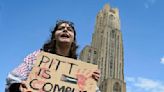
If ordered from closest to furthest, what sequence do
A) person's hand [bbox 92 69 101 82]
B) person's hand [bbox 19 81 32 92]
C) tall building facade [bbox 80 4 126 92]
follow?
person's hand [bbox 19 81 32 92], person's hand [bbox 92 69 101 82], tall building facade [bbox 80 4 126 92]

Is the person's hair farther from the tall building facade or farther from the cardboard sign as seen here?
the tall building facade

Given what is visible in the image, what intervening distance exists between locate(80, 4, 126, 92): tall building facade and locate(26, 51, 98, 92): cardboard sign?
9195 cm

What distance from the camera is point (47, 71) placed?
9.98 ft

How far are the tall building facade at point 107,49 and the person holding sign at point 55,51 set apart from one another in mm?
91720

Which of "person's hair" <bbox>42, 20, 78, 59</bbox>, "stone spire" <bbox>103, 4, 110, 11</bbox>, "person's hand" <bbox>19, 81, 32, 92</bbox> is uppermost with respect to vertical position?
"stone spire" <bbox>103, 4, 110, 11</bbox>

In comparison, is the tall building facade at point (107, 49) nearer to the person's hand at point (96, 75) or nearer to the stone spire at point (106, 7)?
the stone spire at point (106, 7)

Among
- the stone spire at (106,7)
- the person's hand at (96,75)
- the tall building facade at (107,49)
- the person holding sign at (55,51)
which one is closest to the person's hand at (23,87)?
the person holding sign at (55,51)

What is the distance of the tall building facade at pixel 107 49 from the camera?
10188cm

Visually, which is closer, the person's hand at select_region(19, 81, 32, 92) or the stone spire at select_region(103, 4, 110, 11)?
the person's hand at select_region(19, 81, 32, 92)

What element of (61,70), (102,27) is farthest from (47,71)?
(102,27)

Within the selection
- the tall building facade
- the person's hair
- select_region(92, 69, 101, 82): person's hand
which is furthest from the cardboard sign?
the tall building facade

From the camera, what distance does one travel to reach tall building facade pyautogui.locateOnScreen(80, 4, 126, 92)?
4011 inches

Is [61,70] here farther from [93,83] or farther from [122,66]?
[122,66]

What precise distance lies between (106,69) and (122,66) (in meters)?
4.93
